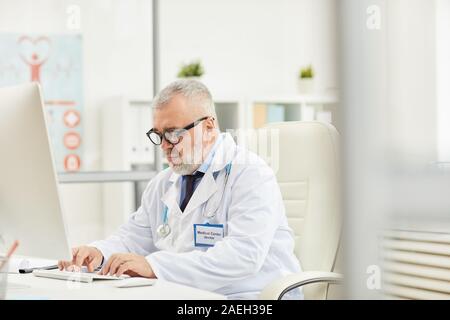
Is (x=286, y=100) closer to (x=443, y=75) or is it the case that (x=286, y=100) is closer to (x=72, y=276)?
(x=443, y=75)

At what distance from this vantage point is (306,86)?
403cm

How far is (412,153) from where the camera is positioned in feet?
4.07

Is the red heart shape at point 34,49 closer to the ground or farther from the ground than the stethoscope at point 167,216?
farther from the ground

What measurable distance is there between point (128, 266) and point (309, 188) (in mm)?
650

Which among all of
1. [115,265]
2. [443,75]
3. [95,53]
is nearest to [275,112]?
[95,53]

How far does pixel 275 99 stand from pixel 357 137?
3046 mm

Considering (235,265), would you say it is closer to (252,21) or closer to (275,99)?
(275,99)

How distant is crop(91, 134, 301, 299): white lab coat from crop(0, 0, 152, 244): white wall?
167cm

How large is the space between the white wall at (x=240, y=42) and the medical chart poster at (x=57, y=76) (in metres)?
0.56

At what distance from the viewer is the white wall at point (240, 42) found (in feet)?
13.2

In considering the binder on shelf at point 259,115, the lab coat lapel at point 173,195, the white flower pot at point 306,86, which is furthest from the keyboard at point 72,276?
the white flower pot at point 306,86

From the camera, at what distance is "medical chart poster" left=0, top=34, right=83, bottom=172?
11.4ft

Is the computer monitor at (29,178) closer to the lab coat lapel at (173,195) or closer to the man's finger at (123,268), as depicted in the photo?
the man's finger at (123,268)
